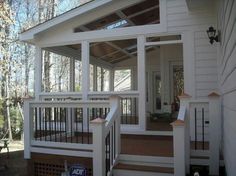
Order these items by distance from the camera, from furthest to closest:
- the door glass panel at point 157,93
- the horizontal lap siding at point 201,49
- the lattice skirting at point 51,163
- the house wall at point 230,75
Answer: the door glass panel at point 157,93 → the horizontal lap siding at point 201,49 → the lattice skirting at point 51,163 → the house wall at point 230,75

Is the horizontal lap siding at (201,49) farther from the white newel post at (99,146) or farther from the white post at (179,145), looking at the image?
the white newel post at (99,146)

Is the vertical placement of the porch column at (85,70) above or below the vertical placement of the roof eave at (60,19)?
below

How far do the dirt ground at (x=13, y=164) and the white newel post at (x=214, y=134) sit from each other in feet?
14.6

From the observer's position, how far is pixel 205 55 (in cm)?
670

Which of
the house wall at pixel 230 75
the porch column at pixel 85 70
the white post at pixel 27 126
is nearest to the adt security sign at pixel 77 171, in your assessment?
the white post at pixel 27 126

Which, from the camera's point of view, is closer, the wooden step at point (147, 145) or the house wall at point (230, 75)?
the house wall at point (230, 75)

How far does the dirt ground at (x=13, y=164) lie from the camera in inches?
314

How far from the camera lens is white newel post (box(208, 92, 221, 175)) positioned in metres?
5.02

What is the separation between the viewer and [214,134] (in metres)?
5.09

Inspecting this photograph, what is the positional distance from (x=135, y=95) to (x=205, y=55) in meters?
1.78

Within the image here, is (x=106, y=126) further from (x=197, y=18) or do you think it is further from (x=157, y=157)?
(x=197, y=18)

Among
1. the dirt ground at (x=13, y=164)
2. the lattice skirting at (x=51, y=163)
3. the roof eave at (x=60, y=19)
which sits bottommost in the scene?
the dirt ground at (x=13, y=164)

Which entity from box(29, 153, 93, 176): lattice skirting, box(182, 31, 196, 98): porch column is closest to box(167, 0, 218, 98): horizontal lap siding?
box(182, 31, 196, 98): porch column

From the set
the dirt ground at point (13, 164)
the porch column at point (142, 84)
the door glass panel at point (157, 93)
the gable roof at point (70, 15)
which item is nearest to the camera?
the porch column at point (142, 84)
